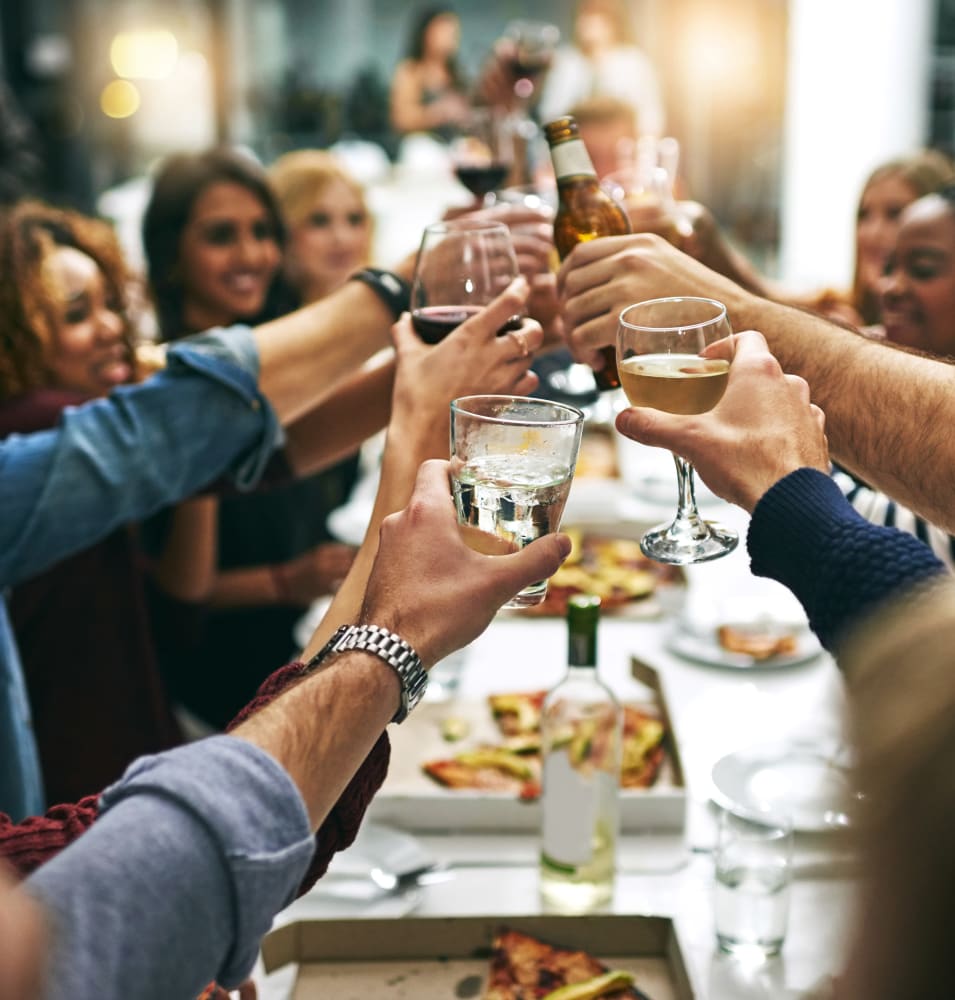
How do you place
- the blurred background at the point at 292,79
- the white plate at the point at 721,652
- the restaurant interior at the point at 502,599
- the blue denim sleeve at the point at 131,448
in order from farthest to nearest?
the blurred background at the point at 292,79 → the white plate at the point at 721,652 → the blue denim sleeve at the point at 131,448 → the restaurant interior at the point at 502,599

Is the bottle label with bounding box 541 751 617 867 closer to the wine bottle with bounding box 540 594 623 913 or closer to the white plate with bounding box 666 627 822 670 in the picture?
the wine bottle with bounding box 540 594 623 913

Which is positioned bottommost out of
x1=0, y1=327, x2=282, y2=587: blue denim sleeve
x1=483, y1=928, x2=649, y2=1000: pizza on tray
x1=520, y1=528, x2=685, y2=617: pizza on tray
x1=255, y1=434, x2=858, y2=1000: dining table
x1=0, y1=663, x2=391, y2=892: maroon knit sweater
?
x1=520, y1=528, x2=685, y2=617: pizza on tray

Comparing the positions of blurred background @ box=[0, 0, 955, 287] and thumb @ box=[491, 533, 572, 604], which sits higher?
blurred background @ box=[0, 0, 955, 287]

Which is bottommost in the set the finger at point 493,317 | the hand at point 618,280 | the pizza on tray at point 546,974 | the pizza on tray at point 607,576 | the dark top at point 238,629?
the dark top at point 238,629

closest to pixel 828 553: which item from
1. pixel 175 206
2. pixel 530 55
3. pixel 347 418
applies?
pixel 347 418

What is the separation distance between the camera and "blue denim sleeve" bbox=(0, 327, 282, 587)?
1498mm

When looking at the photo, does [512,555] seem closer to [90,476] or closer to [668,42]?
[90,476]

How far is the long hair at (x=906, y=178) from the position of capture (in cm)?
311

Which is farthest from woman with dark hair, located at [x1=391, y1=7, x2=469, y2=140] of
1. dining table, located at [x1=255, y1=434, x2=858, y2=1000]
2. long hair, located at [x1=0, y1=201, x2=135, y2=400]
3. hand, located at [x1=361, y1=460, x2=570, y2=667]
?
hand, located at [x1=361, y1=460, x2=570, y2=667]

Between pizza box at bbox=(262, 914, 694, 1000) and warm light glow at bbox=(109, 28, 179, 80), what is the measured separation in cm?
895

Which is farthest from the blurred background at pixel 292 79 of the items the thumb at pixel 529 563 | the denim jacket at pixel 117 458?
the thumb at pixel 529 563

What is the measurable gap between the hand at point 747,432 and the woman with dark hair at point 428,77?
233 inches

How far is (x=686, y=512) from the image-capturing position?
3.47 feet

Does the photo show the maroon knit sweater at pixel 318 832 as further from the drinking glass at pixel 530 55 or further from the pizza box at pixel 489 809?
the drinking glass at pixel 530 55
